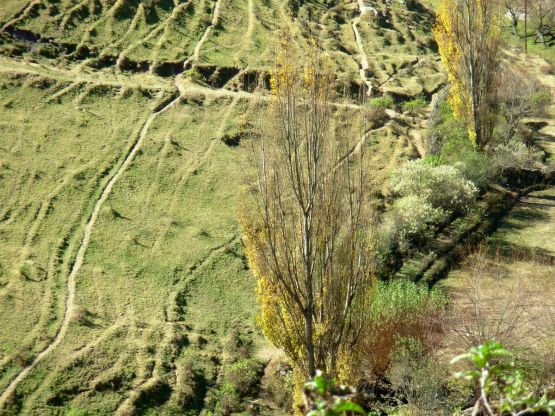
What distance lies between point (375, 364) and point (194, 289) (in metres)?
9.55

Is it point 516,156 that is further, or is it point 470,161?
point 516,156

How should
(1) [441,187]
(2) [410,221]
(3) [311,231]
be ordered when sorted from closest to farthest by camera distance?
(3) [311,231], (2) [410,221], (1) [441,187]

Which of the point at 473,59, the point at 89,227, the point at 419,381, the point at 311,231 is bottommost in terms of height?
the point at 89,227

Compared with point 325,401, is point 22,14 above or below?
above

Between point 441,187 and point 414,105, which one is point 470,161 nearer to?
point 441,187

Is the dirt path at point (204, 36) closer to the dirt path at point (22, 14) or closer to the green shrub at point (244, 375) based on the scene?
the dirt path at point (22, 14)

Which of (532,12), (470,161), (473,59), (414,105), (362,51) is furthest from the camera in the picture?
(532,12)

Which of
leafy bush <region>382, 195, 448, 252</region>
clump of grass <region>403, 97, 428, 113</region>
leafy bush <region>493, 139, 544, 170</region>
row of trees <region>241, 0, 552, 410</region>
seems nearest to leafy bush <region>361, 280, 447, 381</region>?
row of trees <region>241, 0, 552, 410</region>

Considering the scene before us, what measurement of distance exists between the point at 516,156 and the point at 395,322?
59.4ft

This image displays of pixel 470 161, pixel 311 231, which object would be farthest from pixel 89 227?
pixel 470 161

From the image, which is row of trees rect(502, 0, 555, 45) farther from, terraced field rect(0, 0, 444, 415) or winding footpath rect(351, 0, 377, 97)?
winding footpath rect(351, 0, 377, 97)

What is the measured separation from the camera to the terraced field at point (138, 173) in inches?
853

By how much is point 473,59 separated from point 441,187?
27.2ft

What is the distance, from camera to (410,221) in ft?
93.2
